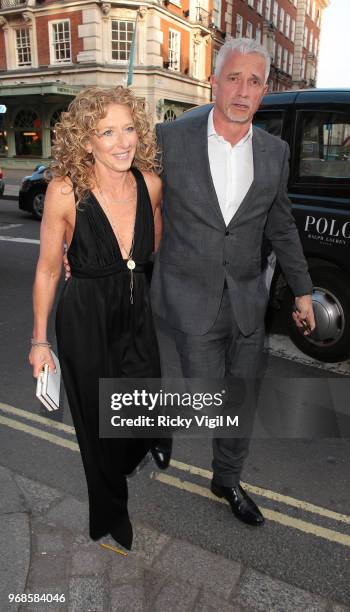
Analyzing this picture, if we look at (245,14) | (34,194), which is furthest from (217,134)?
(245,14)

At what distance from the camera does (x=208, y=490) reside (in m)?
2.74

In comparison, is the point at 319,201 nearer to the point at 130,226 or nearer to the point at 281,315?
the point at 281,315

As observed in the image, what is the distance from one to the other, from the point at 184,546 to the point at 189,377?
2.61 feet

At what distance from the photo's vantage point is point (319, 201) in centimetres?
406

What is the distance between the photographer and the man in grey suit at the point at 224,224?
7.10 feet

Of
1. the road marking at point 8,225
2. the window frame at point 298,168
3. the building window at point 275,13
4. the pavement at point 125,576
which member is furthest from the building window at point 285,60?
the pavement at point 125,576

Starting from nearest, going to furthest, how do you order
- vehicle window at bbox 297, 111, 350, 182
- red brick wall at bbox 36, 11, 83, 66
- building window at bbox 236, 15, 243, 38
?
vehicle window at bbox 297, 111, 350, 182 < red brick wall at bbox 36, 11, 83, 66 < building window at bbox 236, 15, 243, 38

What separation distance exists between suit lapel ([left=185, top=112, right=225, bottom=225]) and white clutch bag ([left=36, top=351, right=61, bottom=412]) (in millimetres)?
1033

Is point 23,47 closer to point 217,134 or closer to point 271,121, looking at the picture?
point 271,121

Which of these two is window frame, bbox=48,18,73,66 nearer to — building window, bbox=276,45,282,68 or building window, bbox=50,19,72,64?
building window, bbox=50,19,72,64

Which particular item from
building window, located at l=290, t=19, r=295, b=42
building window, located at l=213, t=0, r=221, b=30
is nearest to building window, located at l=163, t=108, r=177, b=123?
building window, located at l=213, t=0, r=221, b=30

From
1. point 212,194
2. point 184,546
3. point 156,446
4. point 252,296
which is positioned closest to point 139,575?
point 184,546

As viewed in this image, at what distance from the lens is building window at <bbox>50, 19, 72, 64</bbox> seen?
83.4 feet

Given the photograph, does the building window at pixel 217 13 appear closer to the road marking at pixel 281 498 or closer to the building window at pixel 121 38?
the building window at pixel 121 38
